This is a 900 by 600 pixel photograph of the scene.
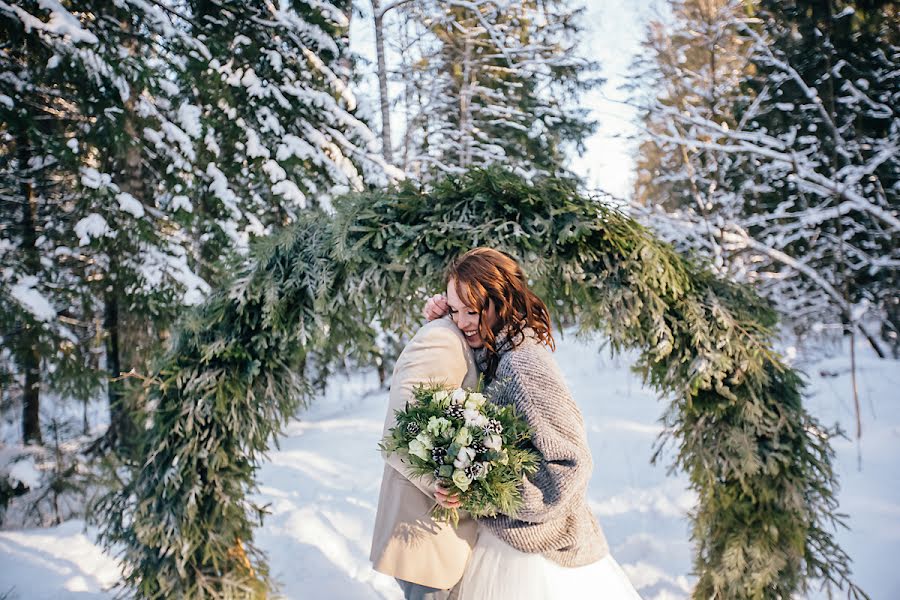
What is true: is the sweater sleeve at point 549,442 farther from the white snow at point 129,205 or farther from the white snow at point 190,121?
the white snow at point 190,121

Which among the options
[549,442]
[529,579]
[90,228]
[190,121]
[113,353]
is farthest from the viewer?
[113,353]

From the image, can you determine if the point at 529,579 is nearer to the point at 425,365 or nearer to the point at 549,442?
the point at 549,442

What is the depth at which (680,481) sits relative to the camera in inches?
240

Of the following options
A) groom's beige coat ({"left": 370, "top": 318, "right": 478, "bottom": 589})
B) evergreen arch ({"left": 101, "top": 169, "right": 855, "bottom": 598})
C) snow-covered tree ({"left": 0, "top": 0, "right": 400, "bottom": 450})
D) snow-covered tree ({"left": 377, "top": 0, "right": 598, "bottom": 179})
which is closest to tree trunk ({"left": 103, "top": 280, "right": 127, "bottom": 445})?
snow-covered tree ({"left": 0, "top": 0, "right": 400, "bottom": 450})

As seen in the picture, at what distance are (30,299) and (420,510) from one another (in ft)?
16.0

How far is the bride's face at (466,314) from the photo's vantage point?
207cm

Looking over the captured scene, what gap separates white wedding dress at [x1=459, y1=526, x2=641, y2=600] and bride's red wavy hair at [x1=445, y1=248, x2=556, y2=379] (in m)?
0.81

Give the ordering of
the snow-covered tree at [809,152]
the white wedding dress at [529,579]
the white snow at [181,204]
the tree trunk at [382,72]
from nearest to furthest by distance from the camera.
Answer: the white wedding dress at [529,579]
the white snow at [181,204]
the tree trunk at [382,72]
the snow-covered tree at [809,152]

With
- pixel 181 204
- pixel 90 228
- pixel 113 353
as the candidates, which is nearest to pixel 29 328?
pixel 90 228

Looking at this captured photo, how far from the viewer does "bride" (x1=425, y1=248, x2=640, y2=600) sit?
1.86m

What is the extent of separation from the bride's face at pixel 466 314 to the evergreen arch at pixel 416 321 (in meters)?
0.61

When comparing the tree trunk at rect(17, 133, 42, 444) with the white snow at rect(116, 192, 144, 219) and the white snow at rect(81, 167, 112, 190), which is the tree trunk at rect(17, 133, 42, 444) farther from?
the white snow at rect(116, 192, 144, 219)

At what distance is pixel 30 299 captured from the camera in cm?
488

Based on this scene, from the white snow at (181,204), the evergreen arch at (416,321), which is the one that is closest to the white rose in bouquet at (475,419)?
the evergreen arch at (416,321)
